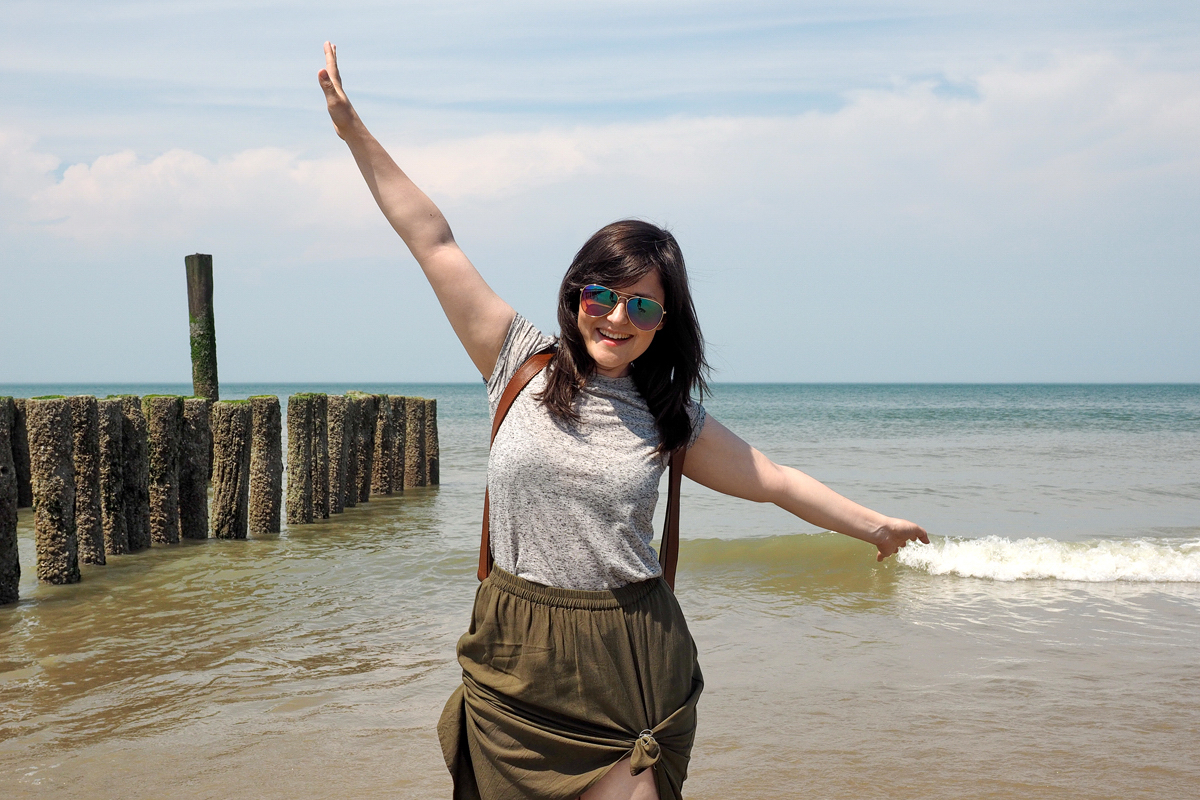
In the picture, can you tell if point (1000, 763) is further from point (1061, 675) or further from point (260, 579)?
point (260, 579)

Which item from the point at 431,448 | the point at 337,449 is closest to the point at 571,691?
the point at 337,449

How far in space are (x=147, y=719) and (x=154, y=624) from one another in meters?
2.18

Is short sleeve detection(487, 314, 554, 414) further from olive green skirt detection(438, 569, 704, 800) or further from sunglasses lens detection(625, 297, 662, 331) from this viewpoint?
olive green skirt detection(438, 569, 704, 800)

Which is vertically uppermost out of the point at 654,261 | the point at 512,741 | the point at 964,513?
the point at 654,261

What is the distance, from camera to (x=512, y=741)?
7.33 feet

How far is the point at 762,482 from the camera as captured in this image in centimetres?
256

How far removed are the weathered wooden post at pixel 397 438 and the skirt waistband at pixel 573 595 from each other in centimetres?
1235

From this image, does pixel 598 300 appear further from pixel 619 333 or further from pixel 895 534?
pixel 895 534

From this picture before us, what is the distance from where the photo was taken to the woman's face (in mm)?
2352

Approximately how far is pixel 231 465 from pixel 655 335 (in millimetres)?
8720

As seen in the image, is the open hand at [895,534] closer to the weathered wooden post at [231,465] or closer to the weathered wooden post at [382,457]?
the weathered wooden post at [231,465]

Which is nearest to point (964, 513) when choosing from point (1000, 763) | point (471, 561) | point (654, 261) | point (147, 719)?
point (471, 561)

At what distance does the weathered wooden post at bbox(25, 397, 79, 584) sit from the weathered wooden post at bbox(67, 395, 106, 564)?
29 centimetres

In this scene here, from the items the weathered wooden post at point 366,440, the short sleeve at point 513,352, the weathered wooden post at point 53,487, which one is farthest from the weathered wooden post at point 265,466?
the short sleeve at point 513,352
